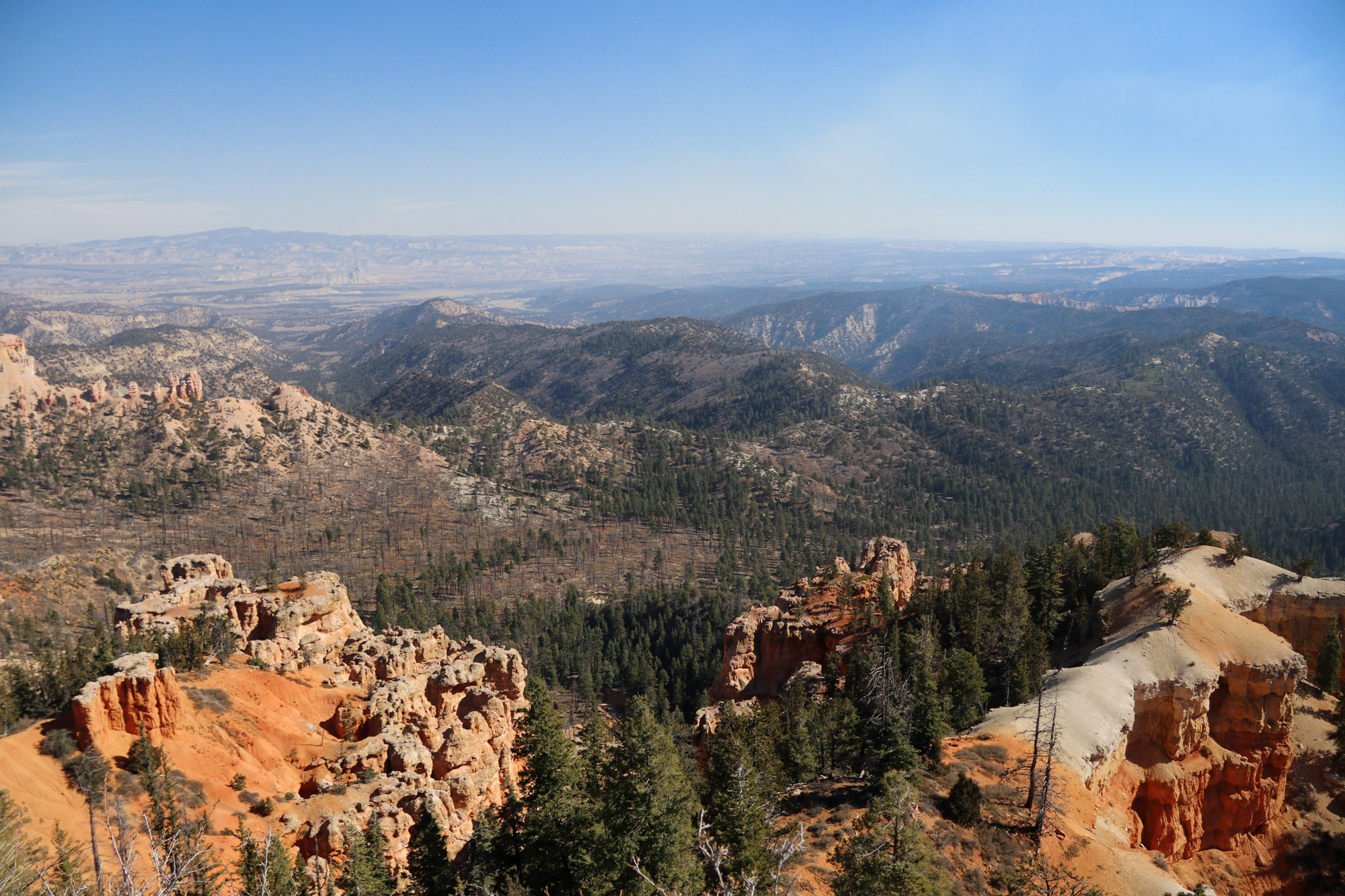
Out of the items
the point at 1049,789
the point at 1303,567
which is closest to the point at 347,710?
the point at 1049,789

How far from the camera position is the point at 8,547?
431 feet

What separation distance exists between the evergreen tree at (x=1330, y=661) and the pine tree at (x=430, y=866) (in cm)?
8492

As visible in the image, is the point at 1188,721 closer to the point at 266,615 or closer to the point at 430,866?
the point at 430,866

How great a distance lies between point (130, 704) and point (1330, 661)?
105 meters

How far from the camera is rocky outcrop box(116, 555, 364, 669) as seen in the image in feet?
205

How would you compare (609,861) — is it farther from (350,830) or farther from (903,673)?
(903,673)

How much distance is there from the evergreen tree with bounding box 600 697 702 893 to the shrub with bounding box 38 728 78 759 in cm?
3275

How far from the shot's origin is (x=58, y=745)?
1528 inches

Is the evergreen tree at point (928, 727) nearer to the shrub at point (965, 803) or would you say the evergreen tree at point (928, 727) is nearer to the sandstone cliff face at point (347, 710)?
the shrub at point (965, 803)

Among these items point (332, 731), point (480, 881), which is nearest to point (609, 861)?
point (480, 881)

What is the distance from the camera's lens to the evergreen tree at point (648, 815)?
2823 cm

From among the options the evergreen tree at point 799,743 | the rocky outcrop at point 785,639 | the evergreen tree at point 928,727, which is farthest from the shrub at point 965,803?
the rocky outcrop at point 785,639

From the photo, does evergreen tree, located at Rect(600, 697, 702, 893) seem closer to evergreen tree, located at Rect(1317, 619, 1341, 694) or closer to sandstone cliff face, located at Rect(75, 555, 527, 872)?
sandstone cliff face, located at Rect(75, 555, 527, 872)

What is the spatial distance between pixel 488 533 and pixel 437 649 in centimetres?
11452
